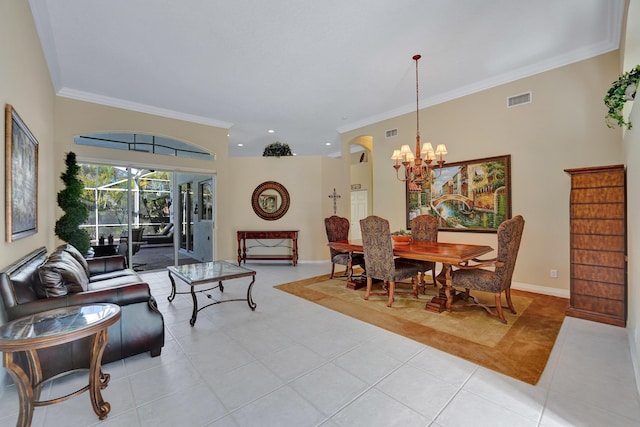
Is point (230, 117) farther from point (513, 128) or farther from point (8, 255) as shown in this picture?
point (513, 128)

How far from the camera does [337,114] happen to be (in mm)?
6129

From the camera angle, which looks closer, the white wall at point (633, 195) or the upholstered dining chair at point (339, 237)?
the white wall at point (633, 195)


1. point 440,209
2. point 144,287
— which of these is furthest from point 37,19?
point 440,209

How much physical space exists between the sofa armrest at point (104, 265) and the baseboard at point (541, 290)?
5856 mm

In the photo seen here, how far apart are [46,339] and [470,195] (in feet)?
17.4

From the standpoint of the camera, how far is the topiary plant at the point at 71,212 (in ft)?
13.6

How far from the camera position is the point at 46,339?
147 cm

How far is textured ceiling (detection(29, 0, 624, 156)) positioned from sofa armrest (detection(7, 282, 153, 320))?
2810mm

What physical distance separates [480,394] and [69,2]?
499 centimetres

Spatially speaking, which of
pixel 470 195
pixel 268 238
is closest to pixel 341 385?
pixel 470 195

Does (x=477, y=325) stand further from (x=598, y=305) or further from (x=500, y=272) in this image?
(x=598, y=305)

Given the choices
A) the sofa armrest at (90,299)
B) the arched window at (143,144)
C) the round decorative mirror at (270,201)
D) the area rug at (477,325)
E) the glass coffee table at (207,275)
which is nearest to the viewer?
the sofa armrest at (90,299)

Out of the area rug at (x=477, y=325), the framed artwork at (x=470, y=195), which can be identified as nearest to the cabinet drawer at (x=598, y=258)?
the area rug at (x=477, y=325)

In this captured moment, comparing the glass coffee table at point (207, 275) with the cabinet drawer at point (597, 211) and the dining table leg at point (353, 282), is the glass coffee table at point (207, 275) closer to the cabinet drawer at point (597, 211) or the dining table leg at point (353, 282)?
the dining table leg at point (353, 282)
